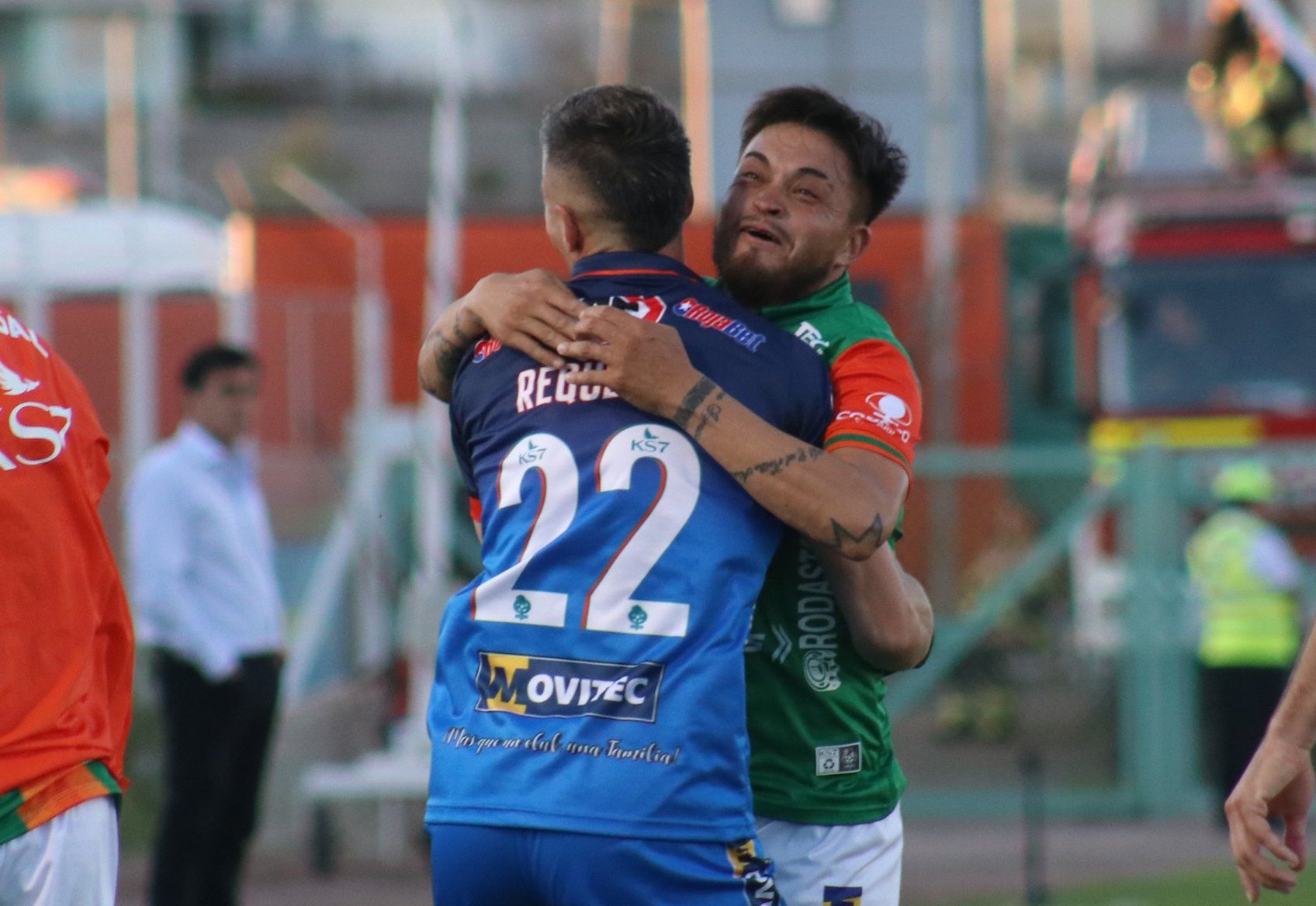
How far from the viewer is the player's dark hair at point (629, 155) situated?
3.03m

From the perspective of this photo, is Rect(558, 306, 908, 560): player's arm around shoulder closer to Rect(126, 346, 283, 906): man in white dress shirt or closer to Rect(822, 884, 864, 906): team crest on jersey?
Rect(822, 884, 864, 906): team crest on jersey

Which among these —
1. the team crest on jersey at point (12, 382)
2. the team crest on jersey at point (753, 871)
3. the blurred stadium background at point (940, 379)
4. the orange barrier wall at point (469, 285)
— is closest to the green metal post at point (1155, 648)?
the blurred stadium background at point (940, 379)

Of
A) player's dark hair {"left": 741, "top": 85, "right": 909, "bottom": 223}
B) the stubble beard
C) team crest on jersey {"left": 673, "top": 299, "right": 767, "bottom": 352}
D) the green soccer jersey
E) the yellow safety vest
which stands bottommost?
the yellow safety vest

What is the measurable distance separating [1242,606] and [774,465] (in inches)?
333

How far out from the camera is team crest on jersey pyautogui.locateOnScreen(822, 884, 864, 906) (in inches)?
133

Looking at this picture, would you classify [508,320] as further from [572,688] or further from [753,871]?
[753,871]

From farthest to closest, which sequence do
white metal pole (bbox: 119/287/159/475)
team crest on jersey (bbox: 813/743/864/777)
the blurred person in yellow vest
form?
1. white metal pole (bbox: 119/287/159/475)
2. the blurred person in yellow vest
3. team crest on jersey (bbox: 813/743/864/777)

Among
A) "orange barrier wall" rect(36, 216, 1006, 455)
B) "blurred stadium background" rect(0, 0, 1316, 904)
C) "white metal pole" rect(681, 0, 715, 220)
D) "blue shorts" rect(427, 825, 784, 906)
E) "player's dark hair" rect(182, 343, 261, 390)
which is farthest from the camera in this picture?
"white metal pole" rect(681, 0, 715, 220)

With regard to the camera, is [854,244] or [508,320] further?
[854,244]

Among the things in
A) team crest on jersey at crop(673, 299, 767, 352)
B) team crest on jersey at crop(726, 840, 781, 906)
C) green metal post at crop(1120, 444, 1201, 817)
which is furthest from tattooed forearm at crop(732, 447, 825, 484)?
green metal post at crop(1120, 444, 1201, 817)

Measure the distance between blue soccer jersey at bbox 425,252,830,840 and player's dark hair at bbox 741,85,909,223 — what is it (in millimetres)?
528

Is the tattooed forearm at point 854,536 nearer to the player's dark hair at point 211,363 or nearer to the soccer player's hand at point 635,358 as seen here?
the soccer player's hand at point 635,358

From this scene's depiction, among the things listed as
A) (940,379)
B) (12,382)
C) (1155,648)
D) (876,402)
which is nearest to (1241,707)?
(1155,648)

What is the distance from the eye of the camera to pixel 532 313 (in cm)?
307
